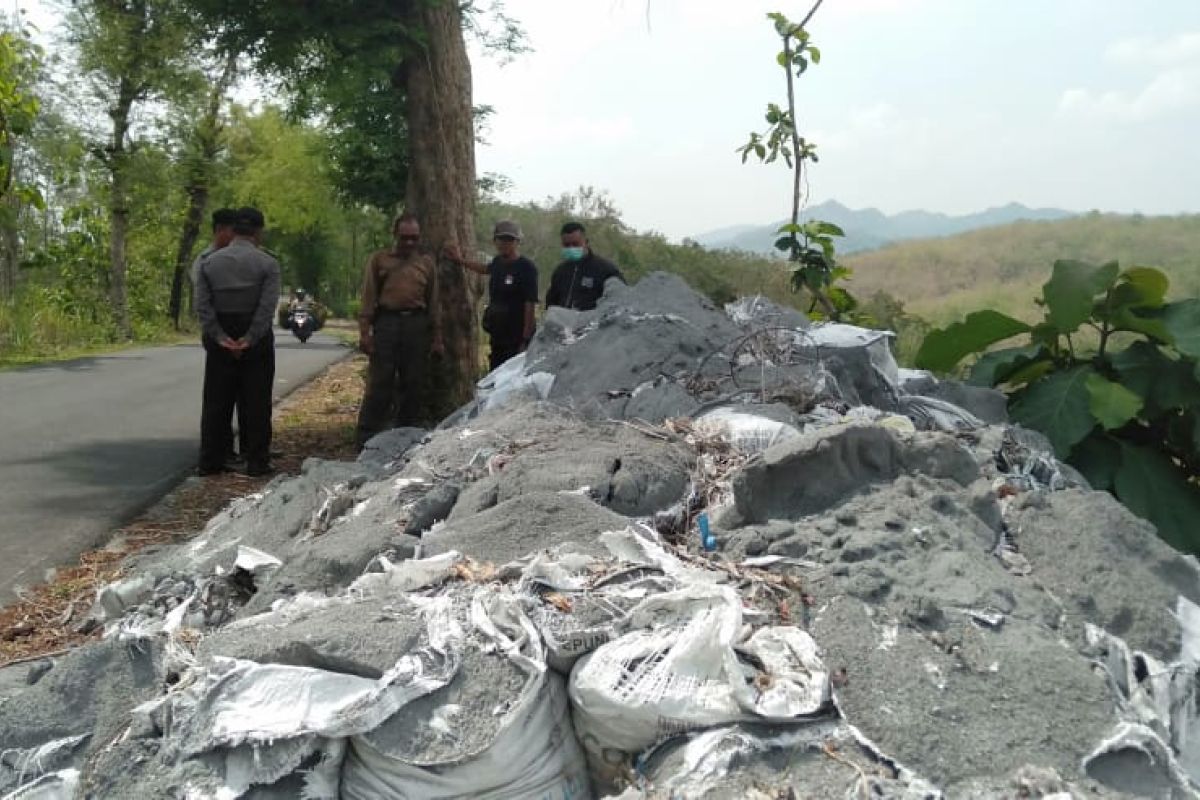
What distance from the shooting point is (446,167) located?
9406 millimetres

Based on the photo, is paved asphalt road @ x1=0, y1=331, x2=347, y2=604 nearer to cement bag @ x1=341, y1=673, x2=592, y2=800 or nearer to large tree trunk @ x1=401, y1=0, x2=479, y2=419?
large tree trunk @ x1=401, y1=0, x2=479, y2=419

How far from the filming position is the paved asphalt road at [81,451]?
6.10 m

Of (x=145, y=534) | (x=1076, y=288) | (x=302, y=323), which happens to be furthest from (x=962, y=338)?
(x=302, y=323)

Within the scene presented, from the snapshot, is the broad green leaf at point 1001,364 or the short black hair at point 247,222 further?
the short black hair at point 247,222

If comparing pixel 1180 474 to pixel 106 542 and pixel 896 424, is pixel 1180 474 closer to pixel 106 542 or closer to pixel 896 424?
pixel 896 424

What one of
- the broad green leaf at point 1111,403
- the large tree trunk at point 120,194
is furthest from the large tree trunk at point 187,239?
the broad green leaf at point 1111,403

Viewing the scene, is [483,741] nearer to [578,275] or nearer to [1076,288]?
[1076,288]

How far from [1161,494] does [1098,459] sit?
1.00 ft

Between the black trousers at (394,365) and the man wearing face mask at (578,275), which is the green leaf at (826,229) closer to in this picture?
the man wearing face mask at (578,275)

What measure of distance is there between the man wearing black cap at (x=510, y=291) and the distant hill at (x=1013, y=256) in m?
27.6

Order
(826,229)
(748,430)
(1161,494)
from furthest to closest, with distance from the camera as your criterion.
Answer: (826,229), (1161,494), (748,430)

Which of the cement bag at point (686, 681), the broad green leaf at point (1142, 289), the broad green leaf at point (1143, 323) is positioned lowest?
the cement bag at point (686, 681)

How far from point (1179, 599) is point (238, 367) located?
6.46 meters

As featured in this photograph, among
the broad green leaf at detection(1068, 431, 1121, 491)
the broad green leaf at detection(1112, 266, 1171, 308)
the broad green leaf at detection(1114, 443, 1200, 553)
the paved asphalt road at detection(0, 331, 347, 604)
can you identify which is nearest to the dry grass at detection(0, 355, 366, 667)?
the paved asphalt road at detection(0, 331, 347, 604)
